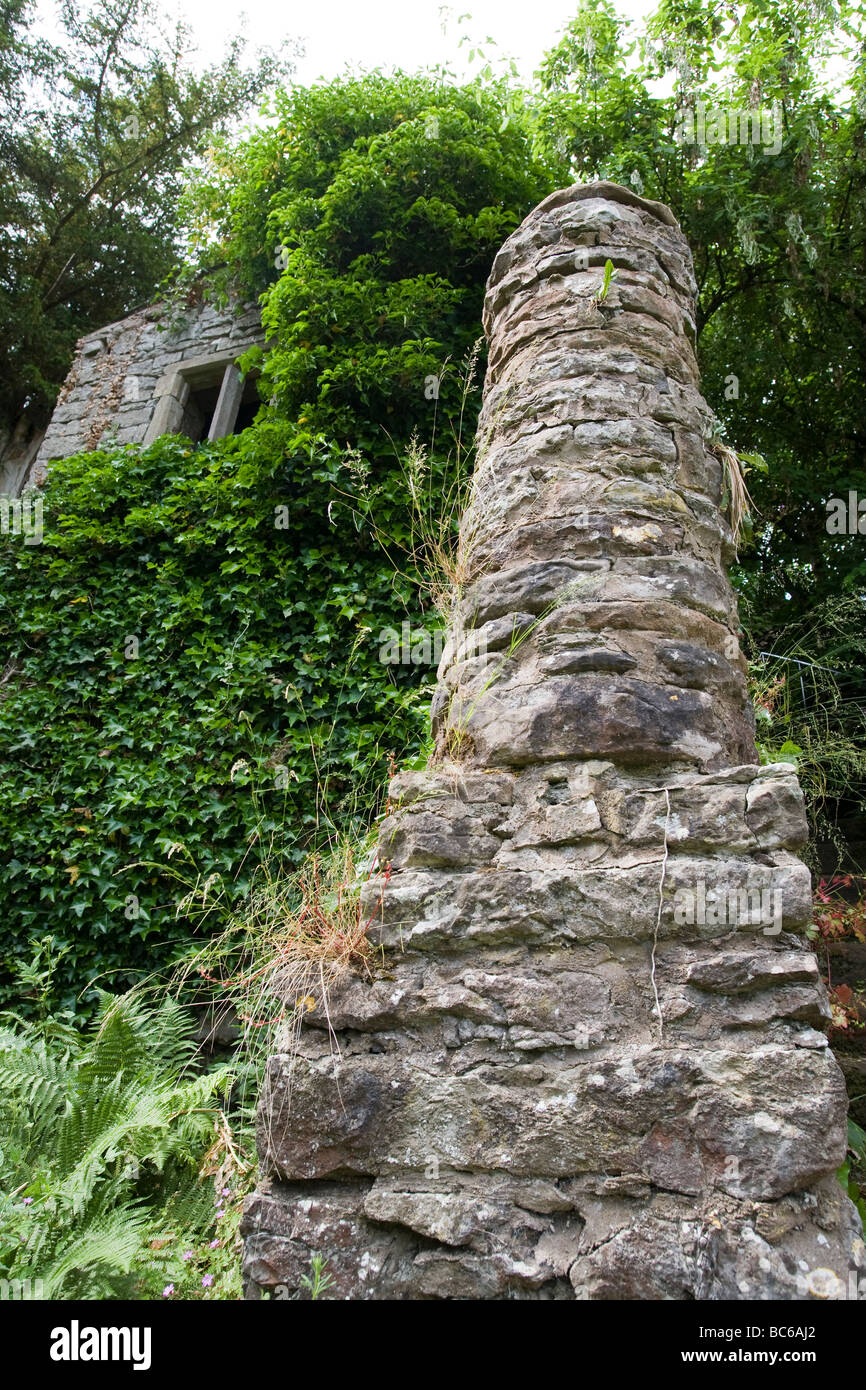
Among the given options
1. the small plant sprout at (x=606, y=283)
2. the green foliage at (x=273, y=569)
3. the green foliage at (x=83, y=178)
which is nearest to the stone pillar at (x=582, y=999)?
the small plant sprout at (x=606, y=283)

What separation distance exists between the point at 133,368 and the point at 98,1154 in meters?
6.95

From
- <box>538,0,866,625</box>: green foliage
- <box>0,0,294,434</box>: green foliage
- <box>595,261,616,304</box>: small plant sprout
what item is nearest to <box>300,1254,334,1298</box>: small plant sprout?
<box>595,261,616,304</box>: small plant sprout

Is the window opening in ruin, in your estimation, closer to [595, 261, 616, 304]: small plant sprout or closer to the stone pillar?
[595, 261, 616, 304]: small plant sprout

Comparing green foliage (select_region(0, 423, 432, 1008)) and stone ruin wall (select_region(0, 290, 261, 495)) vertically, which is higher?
stone ruin wall (select_region(0, 290, 261, 495))

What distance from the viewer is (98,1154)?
274 centimetres

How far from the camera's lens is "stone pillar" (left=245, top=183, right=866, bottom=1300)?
5.86 feet

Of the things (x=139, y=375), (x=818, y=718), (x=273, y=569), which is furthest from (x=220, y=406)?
(x=818, y=718)

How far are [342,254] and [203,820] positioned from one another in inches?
165

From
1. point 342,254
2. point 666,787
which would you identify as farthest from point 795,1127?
point 342,254

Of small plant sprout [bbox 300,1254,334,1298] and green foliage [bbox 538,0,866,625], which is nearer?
small plant sprout [bbox 300,1254,334,1298]

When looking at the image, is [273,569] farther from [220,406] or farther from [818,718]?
[818,718]

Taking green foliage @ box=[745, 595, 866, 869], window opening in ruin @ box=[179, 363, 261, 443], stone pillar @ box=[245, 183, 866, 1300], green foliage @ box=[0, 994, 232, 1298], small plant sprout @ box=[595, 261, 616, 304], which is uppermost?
window opening in ruin @ box=[179, 363, 261, 443]

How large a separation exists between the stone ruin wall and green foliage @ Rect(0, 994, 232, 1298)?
534 centimetres

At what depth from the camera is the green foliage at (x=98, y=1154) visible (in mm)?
2283
